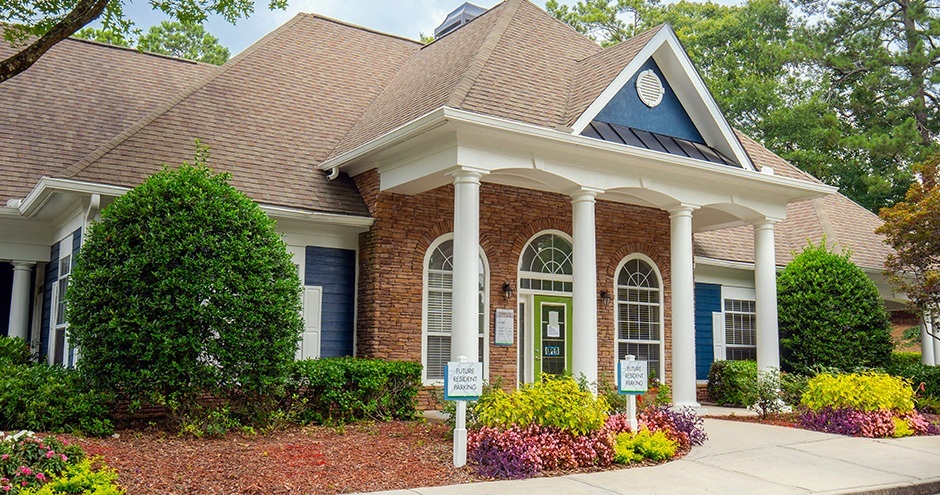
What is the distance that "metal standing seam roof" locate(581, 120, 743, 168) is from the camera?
1340cm

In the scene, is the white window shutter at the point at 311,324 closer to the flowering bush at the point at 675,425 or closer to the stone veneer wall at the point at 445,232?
the stone veneer wall at the point at 445,232

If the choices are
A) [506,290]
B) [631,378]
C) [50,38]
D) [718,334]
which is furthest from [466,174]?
[718,334]

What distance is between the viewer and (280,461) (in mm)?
8578

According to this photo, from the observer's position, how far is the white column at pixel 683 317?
46.1ft

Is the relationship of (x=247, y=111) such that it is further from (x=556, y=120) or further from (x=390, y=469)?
(x=390, y=469)

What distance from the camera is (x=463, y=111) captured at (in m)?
11.2

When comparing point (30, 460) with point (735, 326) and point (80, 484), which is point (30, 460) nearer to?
point (80, 484)

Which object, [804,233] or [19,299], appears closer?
[19,299]

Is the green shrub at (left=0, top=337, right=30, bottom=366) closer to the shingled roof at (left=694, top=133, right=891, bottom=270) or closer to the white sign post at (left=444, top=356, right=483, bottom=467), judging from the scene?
the white sign post at (left=444, top=356, right=483, bottom=467)

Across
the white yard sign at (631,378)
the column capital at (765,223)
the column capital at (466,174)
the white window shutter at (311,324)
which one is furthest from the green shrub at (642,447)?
the column capital at (765,223)

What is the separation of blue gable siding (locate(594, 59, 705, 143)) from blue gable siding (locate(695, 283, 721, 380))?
4666mm

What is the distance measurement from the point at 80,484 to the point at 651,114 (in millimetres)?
10495

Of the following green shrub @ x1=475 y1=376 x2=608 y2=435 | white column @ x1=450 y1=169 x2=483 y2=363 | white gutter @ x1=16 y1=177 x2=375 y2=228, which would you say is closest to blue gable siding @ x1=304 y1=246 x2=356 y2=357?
white gutter @ x1=16 y1=177 x2=375 y2=228

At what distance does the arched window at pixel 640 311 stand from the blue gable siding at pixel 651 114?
2653mm
